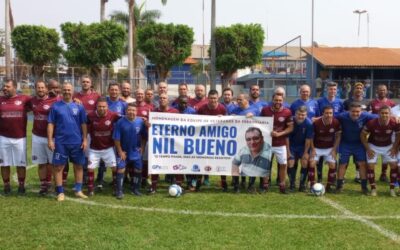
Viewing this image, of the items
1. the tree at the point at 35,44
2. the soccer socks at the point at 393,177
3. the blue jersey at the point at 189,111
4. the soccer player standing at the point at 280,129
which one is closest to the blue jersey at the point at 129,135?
the blue jersey at the point at 189,111

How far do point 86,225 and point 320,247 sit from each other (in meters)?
2.99

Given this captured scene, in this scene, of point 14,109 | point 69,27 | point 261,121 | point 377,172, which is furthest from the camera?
point 69,27

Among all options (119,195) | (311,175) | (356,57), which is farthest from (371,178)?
(356,57)

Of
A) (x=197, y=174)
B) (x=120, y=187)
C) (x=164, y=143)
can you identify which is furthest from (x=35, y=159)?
(x=197, y=174)

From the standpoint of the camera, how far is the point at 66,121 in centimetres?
731

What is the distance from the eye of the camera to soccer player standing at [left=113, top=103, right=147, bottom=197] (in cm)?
761

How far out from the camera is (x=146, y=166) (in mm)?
8523

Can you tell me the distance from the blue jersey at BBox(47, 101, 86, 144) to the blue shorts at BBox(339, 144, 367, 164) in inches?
181

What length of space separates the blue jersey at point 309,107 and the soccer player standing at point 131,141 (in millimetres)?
2837

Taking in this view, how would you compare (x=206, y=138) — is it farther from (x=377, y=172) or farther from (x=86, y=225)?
(x=377, y=172)

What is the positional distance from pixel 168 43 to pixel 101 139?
2760 centimetres

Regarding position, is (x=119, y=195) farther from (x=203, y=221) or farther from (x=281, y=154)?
(x=281, y=154)

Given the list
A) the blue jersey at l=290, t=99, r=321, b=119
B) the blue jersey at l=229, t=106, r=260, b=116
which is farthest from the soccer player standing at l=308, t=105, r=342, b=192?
the blue jersey at l=229, t=106, r=260, b=116

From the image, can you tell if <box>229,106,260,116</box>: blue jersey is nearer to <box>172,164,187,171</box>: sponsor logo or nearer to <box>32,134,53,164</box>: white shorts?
<box>172,164,187,171</box>: sponsor logo
